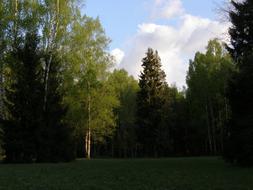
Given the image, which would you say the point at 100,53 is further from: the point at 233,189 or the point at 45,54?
the point at 233,189

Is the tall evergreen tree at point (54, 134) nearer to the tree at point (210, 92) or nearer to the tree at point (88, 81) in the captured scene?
the tree at point (88, 81)

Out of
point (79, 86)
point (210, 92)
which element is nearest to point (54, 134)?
point (79, 86)

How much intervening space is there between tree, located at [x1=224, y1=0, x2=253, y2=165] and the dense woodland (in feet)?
0.17

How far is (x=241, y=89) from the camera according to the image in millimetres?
22219

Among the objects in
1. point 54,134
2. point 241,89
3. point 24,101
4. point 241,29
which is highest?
point 241,29

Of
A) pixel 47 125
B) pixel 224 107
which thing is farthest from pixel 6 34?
pixel 224 107

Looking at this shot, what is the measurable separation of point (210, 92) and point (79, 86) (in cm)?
2090

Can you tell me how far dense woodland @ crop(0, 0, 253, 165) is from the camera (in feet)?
72.2

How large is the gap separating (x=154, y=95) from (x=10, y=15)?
2412 cm

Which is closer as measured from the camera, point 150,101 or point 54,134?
point 54,134

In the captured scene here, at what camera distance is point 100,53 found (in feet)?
138

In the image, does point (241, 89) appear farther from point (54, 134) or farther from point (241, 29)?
point (54, 134)

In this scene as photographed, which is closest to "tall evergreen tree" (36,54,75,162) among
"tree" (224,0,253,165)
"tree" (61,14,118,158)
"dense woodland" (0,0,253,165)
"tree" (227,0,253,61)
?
"dense woodland" (0,0,253,165)

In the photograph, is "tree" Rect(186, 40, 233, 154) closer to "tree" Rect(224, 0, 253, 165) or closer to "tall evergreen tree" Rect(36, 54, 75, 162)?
"tall evergreen tree" Rect(36, 54, 75, 162)
